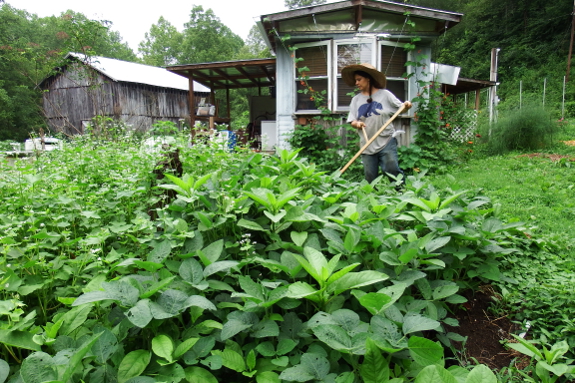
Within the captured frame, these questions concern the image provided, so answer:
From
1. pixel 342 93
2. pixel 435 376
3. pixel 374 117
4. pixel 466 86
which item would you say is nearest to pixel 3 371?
pixel 435 376

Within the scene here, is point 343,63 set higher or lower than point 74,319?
higher

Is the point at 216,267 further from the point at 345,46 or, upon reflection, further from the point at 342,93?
the point at 345,46

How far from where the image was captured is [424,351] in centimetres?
134

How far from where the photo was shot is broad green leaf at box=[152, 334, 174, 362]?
130 cm

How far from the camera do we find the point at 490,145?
30.9ft

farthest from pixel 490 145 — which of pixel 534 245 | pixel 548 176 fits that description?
pixel 534 245

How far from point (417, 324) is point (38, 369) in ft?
4.24

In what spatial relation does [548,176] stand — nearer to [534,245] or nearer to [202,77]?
[534,245]

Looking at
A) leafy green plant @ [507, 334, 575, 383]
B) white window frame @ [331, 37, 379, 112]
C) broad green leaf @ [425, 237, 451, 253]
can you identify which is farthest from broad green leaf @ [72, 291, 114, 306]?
white window frame @ [331, 37, 379, 112]

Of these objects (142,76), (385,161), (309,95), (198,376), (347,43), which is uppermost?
(142,76)

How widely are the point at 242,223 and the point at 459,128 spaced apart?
1005 cm

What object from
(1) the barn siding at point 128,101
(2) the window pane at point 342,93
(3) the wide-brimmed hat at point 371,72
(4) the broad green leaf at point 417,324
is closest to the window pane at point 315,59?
(2) the window pane at point 342,93

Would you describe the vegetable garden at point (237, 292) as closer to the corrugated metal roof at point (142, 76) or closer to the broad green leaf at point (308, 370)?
the broad green leaf at point (308, 370)

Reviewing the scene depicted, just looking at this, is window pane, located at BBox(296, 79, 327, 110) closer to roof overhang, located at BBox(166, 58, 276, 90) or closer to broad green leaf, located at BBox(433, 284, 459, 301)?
roof overhang, located at BBox(166, 58, 276, 90)
